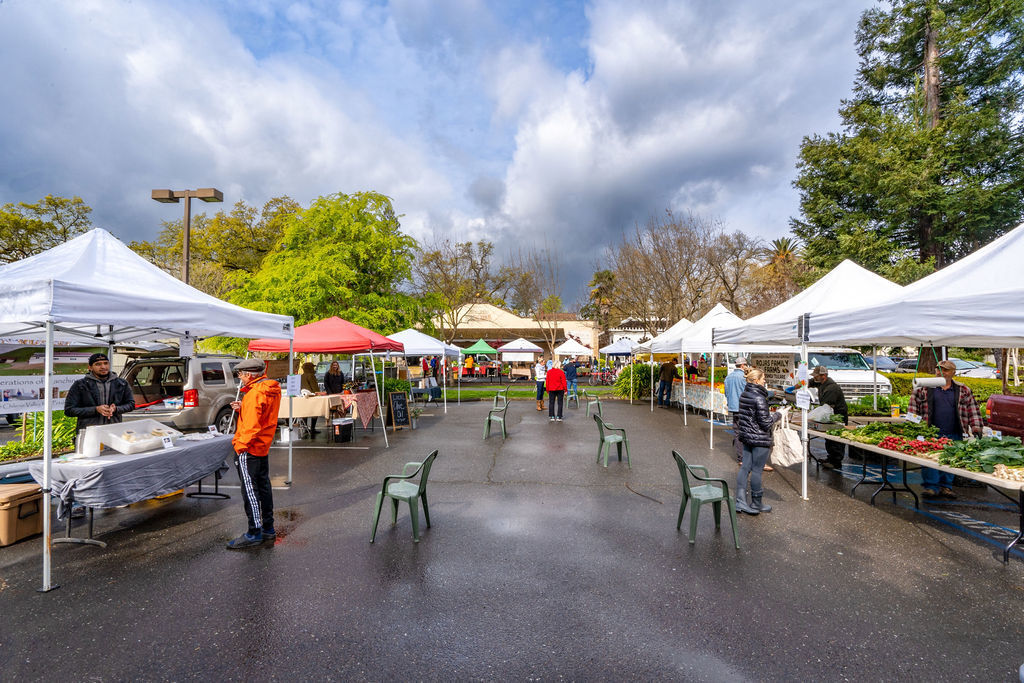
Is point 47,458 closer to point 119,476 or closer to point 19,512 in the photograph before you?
point 119,476

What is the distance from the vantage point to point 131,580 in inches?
163

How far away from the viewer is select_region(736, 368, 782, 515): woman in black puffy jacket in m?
5.48

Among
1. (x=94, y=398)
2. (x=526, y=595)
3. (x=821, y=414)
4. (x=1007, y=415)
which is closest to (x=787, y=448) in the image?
(x=821, y=414)

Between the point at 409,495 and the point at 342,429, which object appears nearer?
the point at 409,495

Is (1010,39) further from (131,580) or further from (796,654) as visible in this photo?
(131,580)

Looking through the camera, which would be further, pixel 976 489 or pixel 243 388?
pixel 976 489

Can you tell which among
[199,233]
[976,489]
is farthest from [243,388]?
[199,233]

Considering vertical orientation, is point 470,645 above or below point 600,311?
below

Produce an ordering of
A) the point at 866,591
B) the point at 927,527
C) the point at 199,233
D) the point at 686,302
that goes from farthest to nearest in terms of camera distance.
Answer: the point at 199,233 → the point at 686,302 → the point at 927,527 → the point at 866,591

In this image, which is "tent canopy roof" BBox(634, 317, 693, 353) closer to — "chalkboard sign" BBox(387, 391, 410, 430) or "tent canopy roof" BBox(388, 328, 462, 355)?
"tent canopy roof" BBox(388, 328, 462, 355)

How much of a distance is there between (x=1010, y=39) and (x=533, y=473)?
25.5 m

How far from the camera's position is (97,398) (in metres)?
5.93

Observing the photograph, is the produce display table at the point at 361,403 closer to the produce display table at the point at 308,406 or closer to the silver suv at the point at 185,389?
the produce display table at the point at 308,406

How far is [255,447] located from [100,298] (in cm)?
196
